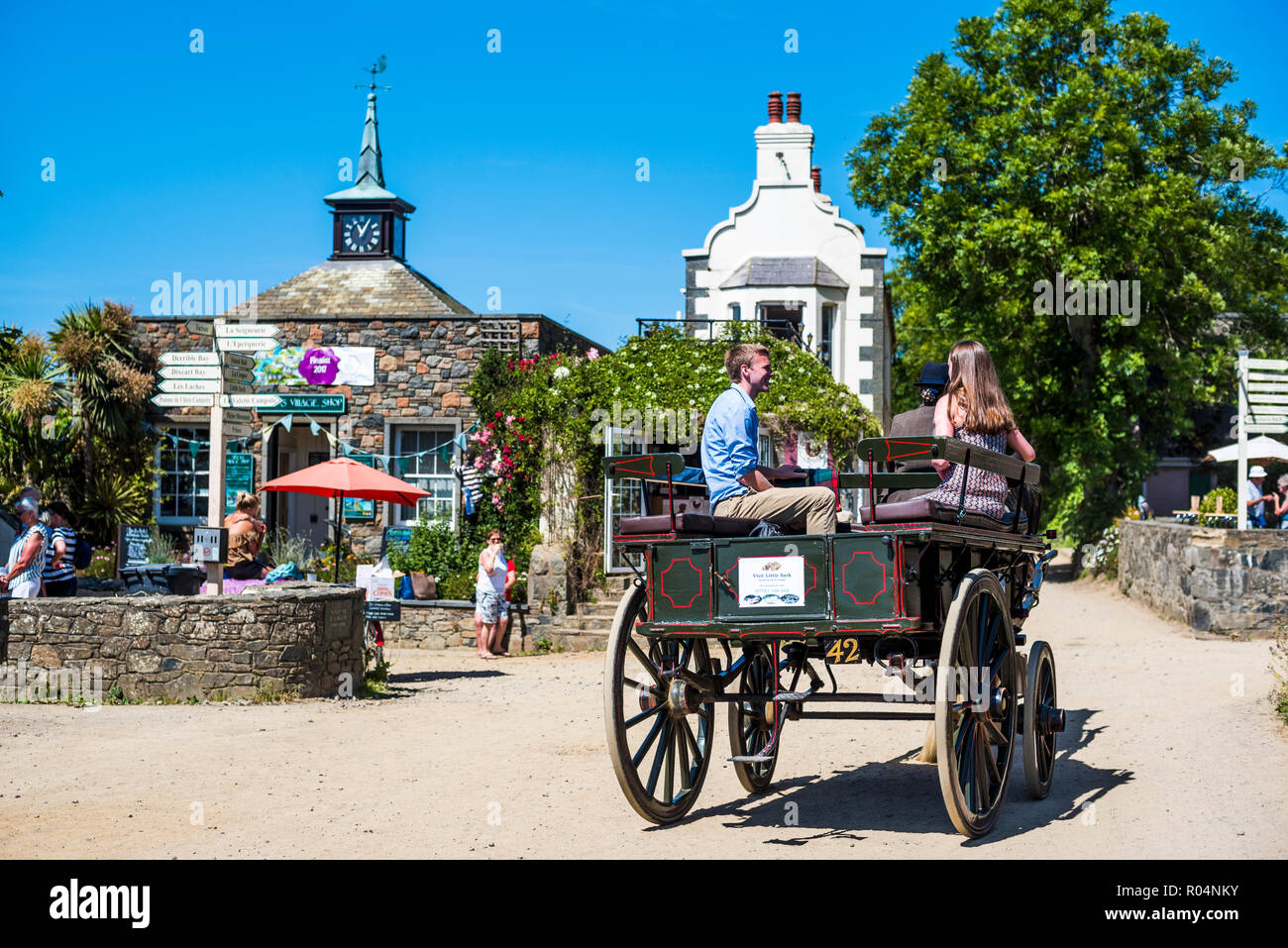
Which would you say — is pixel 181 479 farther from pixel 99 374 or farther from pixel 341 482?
pixel 341 482

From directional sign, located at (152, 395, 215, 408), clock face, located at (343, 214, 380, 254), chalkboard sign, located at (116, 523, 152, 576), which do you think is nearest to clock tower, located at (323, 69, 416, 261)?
clock face, located at (343, 214, 380, 254)

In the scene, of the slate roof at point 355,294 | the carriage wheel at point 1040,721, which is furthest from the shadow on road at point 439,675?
the slate roof at point 355,294

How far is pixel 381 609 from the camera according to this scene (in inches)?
513

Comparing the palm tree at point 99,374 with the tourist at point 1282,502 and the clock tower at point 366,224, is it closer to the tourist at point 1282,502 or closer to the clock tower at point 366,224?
the clock tower at point 366,224

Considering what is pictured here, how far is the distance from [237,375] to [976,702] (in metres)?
8.34

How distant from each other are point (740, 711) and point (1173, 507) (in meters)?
41.5

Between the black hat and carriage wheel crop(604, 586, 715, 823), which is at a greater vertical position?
the black hat

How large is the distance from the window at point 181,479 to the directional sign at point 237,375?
310 inches

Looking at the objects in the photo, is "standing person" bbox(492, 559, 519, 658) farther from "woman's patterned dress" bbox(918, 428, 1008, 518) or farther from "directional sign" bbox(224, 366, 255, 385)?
"woman's patterned dress" bbox(918, 428, 1008, 518)

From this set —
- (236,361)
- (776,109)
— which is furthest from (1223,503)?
(236,361)

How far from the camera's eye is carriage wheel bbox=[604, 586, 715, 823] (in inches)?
226

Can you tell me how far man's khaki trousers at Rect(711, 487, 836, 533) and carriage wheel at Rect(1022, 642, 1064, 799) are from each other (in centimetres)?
140
